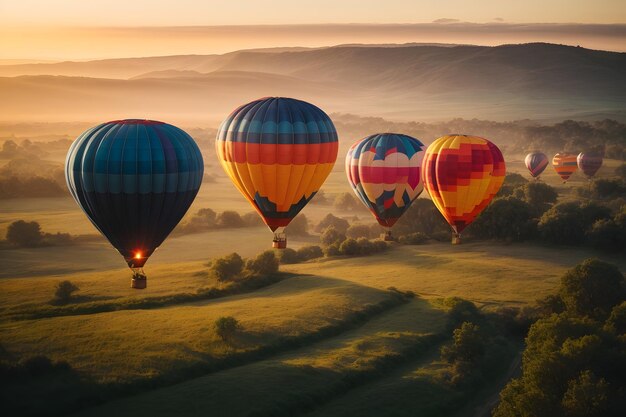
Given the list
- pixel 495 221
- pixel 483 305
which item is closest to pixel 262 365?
pixel 483 305

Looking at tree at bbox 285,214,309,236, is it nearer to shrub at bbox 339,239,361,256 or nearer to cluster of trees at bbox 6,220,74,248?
shrub at bbox 339,239,361,256

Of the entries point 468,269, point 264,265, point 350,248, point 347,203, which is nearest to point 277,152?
point 264,265

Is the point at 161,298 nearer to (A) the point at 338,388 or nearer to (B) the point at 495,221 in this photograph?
(A) the point at 338,388

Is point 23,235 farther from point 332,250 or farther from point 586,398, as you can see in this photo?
point 586,398

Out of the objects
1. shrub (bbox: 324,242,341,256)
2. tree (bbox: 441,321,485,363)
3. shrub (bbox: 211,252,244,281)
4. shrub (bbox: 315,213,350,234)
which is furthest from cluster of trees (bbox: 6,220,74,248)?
tree (bbox: 441,321,485,363)

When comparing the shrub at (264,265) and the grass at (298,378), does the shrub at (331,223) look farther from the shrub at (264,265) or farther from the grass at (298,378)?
the grass at (298,378)

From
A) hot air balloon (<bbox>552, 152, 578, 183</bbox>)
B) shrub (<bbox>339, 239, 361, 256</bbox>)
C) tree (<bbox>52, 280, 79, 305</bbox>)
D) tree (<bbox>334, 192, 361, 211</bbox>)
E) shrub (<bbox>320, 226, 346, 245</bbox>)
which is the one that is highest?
hot air balloon (<bbox>552, 152, 578, 183</bbox>)
